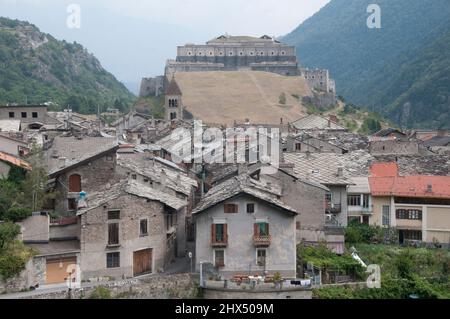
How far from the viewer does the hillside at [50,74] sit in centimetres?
12719

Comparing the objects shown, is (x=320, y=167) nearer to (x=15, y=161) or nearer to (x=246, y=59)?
(x=15, y=161)

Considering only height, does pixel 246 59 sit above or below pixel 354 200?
above

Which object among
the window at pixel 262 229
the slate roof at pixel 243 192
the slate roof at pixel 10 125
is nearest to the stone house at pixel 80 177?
the slate roof at pixel 243 192

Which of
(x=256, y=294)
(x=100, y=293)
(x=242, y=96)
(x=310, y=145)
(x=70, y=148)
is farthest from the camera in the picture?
(x=242, y=96)

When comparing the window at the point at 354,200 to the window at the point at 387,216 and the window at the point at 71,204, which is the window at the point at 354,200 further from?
the window at the point at 71,204

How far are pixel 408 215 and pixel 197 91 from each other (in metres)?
95.4

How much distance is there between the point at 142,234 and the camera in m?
32.8

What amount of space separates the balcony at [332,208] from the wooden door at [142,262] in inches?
391

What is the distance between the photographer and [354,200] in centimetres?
4072

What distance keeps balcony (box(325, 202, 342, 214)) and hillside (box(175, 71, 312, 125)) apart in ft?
243

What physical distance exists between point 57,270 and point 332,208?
14.4 meters

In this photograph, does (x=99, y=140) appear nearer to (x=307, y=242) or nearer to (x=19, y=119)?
(x=307, y=242)

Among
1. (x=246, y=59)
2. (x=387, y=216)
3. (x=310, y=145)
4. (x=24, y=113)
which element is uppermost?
(x=246, y=59)

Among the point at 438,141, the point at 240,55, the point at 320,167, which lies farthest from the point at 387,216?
the point at 240,55
